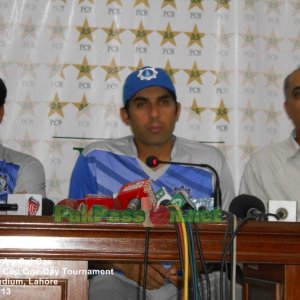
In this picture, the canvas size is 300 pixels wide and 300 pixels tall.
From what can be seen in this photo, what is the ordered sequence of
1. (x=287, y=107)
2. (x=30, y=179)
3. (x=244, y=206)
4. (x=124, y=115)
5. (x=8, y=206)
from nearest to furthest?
1. (x=8, y=206)
2. (x=244, y=206)
3. (x=30, y=179)
4. (x=124, y=115)
5. (x=287, y=107)

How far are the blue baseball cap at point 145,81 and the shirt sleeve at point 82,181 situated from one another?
0.34 meters

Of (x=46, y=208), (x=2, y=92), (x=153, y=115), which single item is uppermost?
(x=2, y=92)

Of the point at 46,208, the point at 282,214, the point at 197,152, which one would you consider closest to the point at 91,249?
the point at 46,208

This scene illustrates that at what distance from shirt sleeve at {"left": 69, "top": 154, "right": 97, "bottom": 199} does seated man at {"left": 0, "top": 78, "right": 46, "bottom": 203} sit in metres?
0.14

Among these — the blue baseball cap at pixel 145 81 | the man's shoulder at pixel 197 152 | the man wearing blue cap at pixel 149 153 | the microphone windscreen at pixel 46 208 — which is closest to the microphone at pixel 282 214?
A: the microphone windscreen at pixel 46 208

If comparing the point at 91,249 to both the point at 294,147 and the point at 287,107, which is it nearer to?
the point at 294,147

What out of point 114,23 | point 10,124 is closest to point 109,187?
point 10,124

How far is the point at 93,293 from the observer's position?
1.91 metres

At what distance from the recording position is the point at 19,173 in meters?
2.68

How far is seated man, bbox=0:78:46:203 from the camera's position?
263 centimetres

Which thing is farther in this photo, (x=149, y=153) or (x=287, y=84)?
(x=287, y=84)

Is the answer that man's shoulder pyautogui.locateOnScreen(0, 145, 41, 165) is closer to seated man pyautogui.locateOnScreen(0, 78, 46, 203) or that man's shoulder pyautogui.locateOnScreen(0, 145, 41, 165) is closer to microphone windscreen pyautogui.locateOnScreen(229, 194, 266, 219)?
seated man pyautogui.locateOnScreen(0, 78, 46, 203)

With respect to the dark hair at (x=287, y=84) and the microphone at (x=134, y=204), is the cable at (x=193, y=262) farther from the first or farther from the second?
the dark hair at (x=287, y=84)

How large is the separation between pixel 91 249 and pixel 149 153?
131cm
